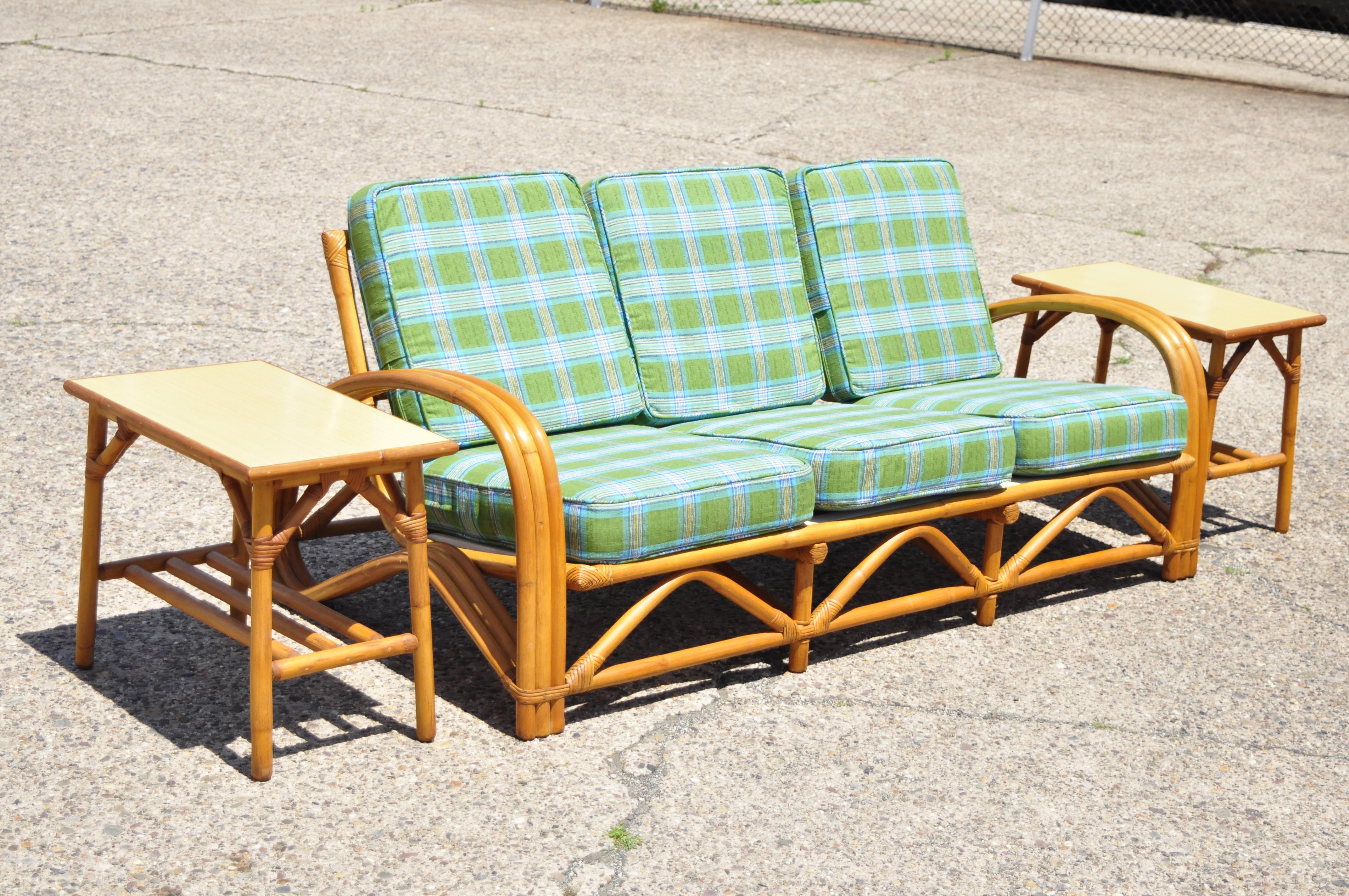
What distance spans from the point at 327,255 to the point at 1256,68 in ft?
28.8

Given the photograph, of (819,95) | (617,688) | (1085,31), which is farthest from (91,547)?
(1085,31)

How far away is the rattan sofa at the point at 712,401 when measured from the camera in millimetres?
3064

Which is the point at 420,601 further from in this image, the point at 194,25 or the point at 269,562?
the point at 194,25

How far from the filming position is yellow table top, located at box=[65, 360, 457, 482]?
2.66 m

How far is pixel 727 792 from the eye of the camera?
9.44 feet

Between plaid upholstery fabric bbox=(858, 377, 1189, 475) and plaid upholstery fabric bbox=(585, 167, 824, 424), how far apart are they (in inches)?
12.3

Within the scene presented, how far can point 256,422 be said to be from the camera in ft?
9.49

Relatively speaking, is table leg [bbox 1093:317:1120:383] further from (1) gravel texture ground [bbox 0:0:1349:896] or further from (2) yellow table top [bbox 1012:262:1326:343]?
(1) gravel texture ground [bbox 0:0:1349:896]

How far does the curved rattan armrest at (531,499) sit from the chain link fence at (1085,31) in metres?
8.27

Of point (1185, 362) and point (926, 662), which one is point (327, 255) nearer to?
point (926, 662)

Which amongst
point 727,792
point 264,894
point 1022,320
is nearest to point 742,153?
point 1022,320

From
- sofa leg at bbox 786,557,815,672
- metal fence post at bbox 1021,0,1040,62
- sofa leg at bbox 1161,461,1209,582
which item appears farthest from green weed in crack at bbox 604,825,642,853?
metal fence post at bbox 1021,0,1040,62

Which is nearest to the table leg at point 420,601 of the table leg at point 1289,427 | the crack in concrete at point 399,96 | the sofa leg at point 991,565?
the sofa leg at point 991,565

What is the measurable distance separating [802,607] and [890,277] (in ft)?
4.12
